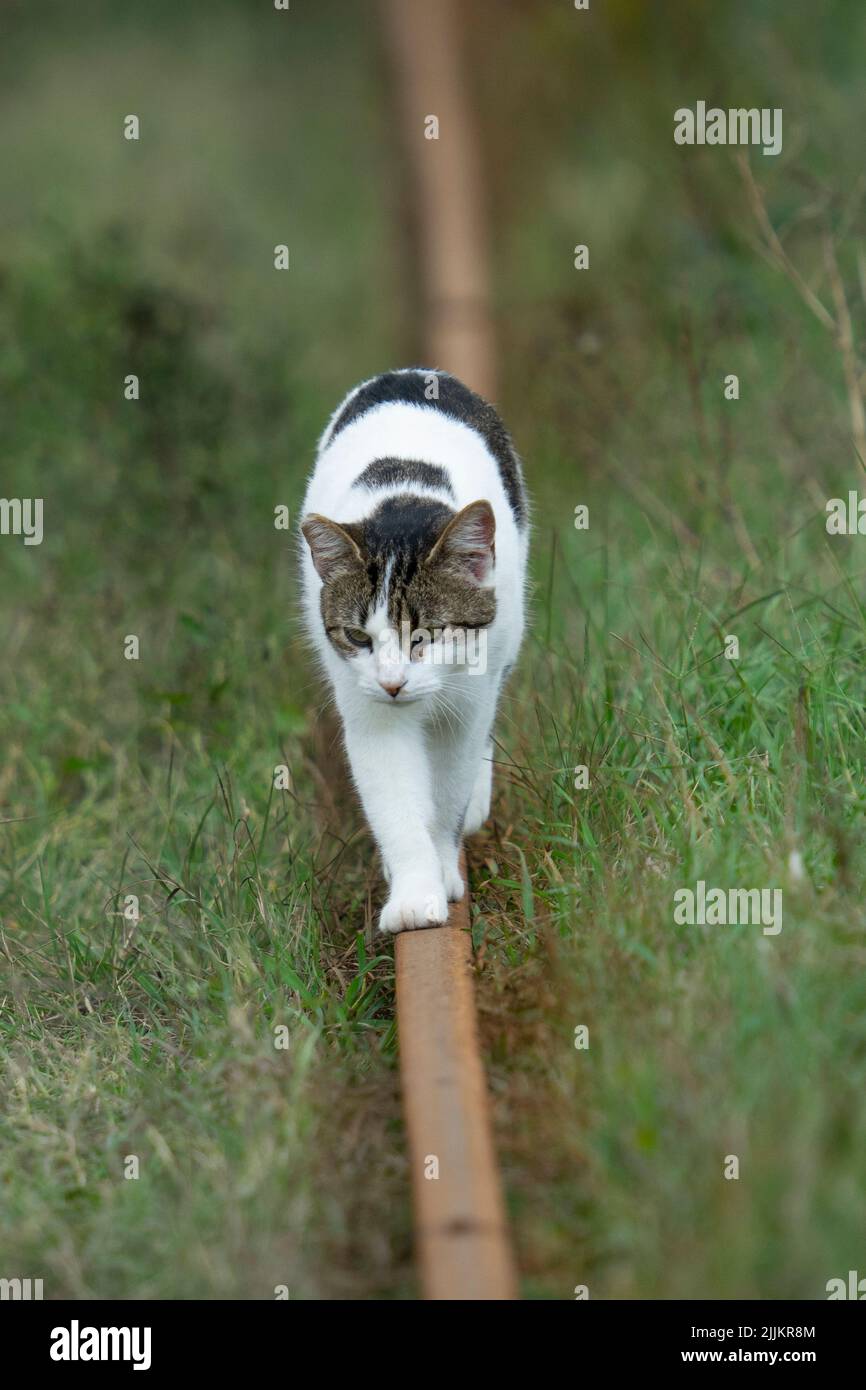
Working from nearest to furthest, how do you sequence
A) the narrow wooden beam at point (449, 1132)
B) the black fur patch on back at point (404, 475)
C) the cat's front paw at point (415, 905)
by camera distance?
1. the narrow wooden beam at point (449, 1132)
2. the cat's front paw at point (415, 905)
3. the black fur patch on back at point (404, 475)

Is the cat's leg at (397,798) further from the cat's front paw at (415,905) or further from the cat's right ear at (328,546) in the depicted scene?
the cat's right ear at (328,546)

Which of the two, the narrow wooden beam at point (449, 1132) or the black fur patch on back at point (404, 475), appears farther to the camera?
the black fur patch on back at point (404, 475)

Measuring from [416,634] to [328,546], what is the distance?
13.3 inches

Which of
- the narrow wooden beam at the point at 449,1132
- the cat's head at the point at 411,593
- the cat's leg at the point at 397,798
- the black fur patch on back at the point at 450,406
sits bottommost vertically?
the narrow wooden beam at the point at 449,1132

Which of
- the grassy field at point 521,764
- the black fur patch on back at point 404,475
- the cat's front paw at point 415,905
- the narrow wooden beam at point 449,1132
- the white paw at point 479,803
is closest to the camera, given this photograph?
the narrow wooden beam at point 449,1132

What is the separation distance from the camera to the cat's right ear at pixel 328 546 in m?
4.07

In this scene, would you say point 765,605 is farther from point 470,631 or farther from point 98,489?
point 98,489

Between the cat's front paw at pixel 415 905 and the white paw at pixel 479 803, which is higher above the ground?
the white paw at pixel 479 803

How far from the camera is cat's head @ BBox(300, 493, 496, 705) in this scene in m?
3.99

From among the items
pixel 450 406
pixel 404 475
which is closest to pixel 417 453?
pixel 404 475

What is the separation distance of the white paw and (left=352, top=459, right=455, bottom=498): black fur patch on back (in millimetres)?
830

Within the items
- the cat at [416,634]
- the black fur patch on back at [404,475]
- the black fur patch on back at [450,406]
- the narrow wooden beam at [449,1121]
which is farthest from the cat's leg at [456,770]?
the black fur patch on back at [450,406]

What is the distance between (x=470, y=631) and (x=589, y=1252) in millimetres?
1740

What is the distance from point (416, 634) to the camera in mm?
4035
